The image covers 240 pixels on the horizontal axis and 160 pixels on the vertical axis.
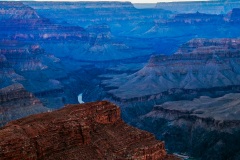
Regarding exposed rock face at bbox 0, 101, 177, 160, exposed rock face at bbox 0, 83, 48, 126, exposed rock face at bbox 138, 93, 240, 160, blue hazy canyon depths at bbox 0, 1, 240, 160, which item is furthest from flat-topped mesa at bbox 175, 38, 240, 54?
exposed rock face at bbox 0, 101, 177, 160

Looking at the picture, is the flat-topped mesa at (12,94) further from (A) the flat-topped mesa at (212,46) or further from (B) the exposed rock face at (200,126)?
(A) the flat-topped mesa at (212,46)

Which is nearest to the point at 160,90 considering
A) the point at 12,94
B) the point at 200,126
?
the point at 200,126

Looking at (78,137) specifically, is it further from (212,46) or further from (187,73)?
(212,46)

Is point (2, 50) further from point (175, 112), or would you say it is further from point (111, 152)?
point (111, 152)

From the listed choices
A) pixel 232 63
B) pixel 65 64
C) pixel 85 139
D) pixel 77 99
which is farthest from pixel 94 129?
pixel 65 64

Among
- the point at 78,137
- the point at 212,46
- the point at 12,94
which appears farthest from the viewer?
the point at 212,46

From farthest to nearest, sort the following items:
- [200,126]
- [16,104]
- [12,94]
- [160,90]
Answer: [160,90]
[200,126]
[12,94]
[16,104]

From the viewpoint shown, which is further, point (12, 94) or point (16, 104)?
point (12, 94)

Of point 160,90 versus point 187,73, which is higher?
point 187,73
